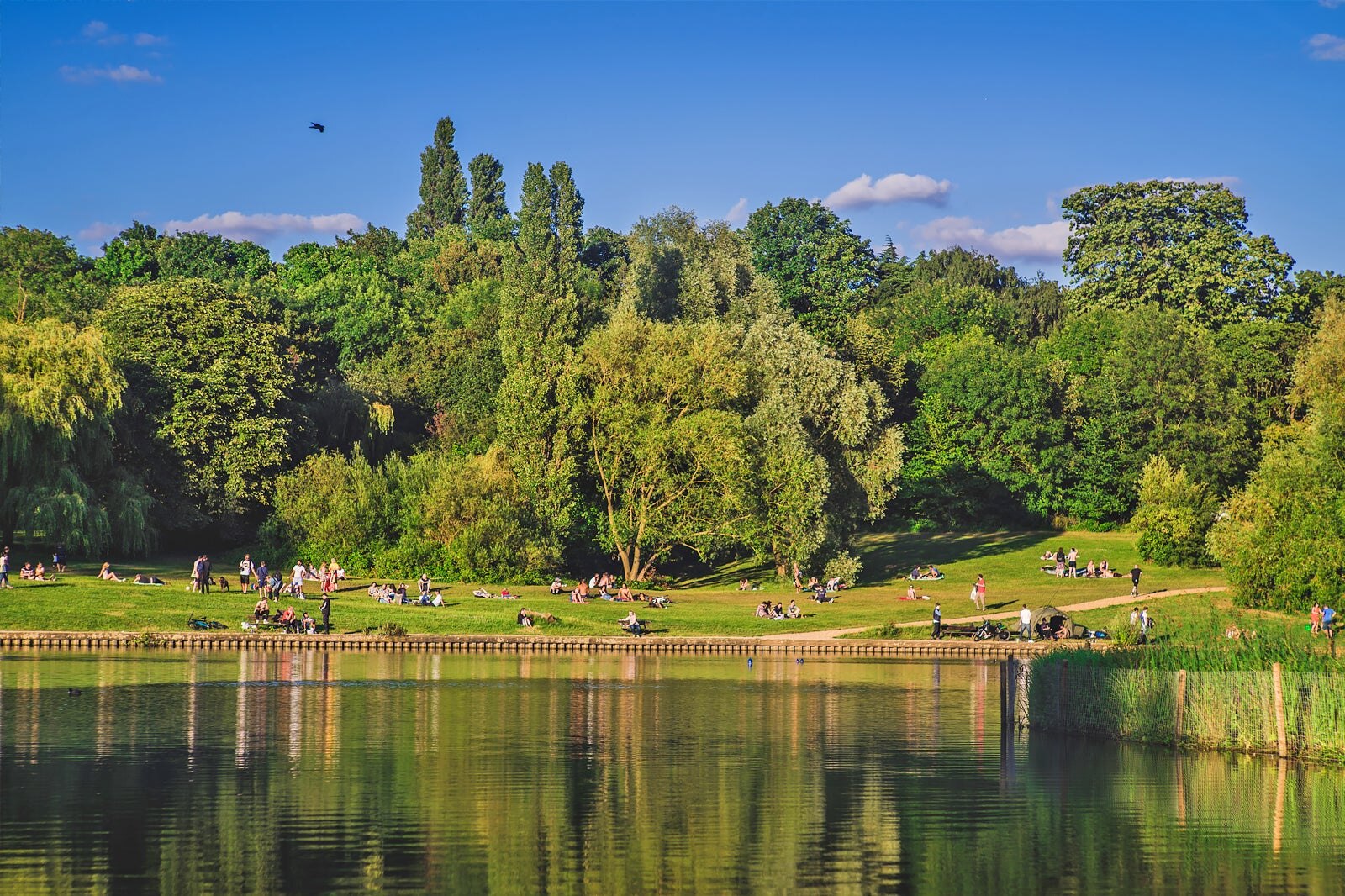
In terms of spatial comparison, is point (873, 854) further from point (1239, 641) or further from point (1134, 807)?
point (1239, 641)

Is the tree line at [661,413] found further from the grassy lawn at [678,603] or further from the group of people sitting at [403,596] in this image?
the group of people sitting at [403,596]

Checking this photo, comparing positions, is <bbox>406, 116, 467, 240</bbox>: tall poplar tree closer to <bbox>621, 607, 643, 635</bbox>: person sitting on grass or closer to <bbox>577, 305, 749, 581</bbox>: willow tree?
<bbox>577, 305, 749, 581</bbox>: willow tree

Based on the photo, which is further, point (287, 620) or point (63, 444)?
point (63, 444)

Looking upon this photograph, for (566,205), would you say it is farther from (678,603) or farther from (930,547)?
(678,603)

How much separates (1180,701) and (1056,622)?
1223 inches

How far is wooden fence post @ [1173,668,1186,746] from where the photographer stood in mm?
29594

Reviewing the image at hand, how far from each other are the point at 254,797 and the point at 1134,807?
14.0 metres

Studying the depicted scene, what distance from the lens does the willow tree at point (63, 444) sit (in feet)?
214

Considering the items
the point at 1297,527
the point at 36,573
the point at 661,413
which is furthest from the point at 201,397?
the point at 1297,527

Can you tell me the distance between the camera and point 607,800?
75.3ft

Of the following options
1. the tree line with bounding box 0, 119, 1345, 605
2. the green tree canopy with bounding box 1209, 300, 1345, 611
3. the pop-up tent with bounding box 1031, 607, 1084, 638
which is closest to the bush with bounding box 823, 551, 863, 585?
the tree line with bounding box 0, 119, 1345, 605

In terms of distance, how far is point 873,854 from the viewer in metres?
19.3

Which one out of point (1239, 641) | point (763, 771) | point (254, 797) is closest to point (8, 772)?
point (254, 797)

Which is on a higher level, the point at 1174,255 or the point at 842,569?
the point at 1174,255
